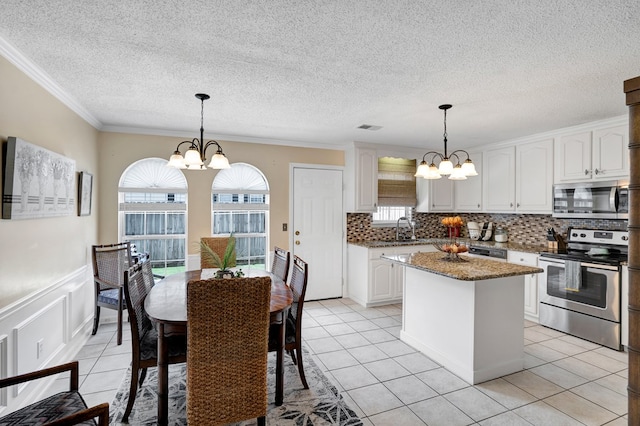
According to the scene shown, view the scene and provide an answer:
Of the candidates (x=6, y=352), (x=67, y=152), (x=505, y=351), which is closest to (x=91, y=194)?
(x=67, y=152)

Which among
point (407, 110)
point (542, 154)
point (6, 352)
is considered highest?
point (407, 110)

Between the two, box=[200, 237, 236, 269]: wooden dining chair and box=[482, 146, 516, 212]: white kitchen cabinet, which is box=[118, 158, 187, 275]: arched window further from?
box=[482, 146, 516, 212]: white kitchen cabinet

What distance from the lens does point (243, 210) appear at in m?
4.53

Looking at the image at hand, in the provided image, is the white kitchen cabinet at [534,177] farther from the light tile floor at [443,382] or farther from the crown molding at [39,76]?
the crown molding at [39,76]

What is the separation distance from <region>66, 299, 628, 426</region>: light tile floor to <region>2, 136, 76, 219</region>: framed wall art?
55.1 inches

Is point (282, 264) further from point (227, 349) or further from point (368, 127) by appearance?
point (368, 127)

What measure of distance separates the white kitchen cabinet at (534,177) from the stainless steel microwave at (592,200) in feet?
0.44

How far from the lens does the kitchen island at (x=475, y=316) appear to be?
2.62 metres

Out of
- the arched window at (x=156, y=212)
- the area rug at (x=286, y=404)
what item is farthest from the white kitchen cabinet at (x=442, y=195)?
the arched window at (x=156, y=212)

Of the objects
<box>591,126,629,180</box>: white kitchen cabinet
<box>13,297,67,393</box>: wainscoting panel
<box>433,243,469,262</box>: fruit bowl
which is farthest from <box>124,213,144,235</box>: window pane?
<box>591,126,629,180</box>: white kitchen cabinet

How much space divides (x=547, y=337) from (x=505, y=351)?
1.20m

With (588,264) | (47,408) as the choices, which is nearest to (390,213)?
(588,264)

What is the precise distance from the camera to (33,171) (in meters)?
2.30

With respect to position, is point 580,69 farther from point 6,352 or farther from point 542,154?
point 6,352
